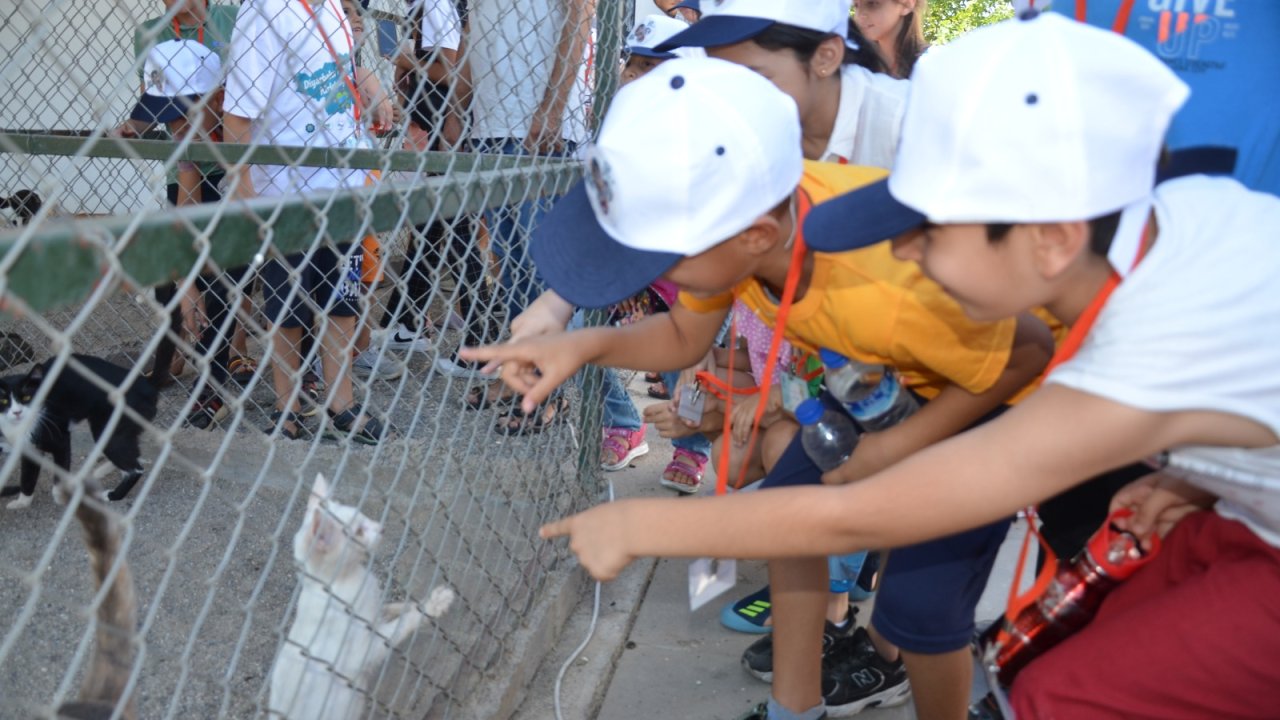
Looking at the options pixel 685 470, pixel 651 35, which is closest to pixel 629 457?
pixel 685 470

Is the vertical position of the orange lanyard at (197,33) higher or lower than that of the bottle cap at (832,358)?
lower

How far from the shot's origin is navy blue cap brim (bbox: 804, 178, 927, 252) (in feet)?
4.78

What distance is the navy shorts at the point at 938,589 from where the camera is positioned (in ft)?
6.33

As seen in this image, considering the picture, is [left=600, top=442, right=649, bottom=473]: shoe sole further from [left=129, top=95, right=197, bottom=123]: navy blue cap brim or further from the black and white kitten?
[left=129, top=95, right=197, bottom=123]: navy blue cap brim

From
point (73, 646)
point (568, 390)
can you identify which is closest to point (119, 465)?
point (73, 646)

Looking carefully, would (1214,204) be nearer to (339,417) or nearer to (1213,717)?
(1213,717)

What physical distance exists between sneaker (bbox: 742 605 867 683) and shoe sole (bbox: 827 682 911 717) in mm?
116

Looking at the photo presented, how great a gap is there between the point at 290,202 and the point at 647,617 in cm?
181

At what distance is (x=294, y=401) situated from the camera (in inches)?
81.6

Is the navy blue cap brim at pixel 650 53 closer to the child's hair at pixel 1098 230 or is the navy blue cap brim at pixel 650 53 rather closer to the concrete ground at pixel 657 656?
the concrete ground at pixel 657 656

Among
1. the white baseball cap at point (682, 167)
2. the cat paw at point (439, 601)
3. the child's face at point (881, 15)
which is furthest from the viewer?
the child's face at point (881, 15)

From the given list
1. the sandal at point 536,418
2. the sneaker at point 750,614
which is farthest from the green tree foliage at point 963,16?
the sneaker at point 750,614

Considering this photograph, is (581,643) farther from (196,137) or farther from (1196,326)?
(196,137)

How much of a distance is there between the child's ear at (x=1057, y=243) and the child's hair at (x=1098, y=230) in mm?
21
